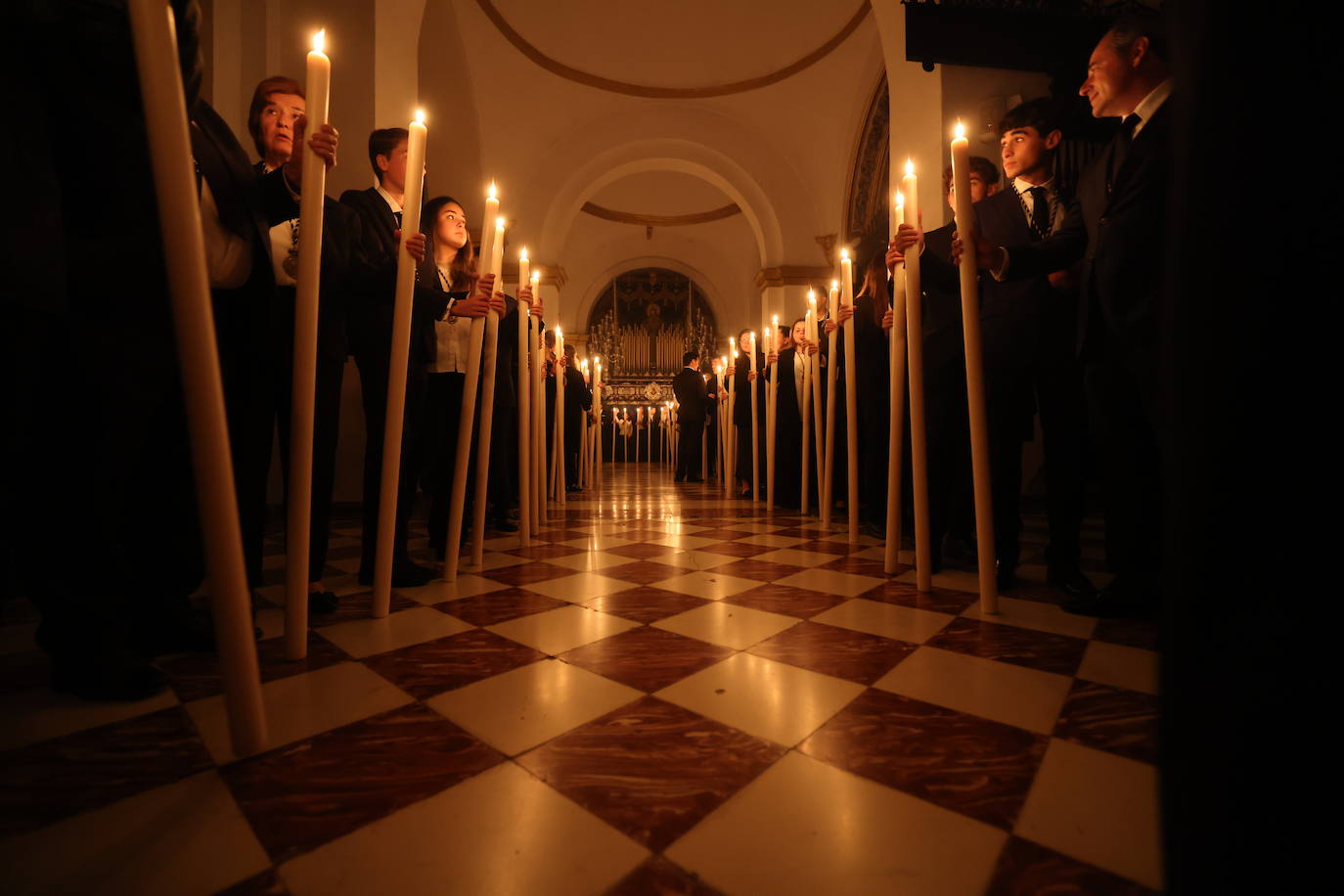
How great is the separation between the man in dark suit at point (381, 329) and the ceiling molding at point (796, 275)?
6.21 metres

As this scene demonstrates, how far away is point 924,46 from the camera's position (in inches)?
127

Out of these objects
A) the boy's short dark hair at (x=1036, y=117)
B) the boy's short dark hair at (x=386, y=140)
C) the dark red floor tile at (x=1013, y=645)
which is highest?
the boy's short dark hair at (x=1036, y=117)

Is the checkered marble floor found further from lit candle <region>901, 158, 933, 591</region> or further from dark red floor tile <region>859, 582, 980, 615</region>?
lit candle <region>901, 158, 933, 591</region>

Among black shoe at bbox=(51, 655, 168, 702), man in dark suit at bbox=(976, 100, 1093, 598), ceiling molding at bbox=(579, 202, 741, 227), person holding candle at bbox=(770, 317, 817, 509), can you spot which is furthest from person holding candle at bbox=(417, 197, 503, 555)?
ceiling molding at bbox=(579, 202, 741, 227)

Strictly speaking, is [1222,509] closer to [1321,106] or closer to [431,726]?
[1321,106]

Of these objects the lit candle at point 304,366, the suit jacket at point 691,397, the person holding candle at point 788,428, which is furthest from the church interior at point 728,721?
the suit jacket at point 691,397

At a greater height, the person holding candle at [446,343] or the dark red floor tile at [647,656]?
the person holding candle at [446,343]

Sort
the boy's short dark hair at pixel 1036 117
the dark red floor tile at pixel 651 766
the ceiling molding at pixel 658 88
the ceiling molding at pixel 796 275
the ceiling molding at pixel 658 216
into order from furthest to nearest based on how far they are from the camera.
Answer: the ceiling molding at pixel 658 216 → the ceiling molding at pixel 796 275 → the ceiling molding at pixel 658 88 → the boy's short dark hair at pixel 1036 117 → the dark red floor tile at pixel 651 766

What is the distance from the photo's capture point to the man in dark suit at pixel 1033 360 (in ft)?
5.61

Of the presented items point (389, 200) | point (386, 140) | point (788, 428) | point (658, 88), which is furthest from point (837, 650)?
point (658, 88)

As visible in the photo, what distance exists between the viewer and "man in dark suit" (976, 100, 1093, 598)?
5.61ft

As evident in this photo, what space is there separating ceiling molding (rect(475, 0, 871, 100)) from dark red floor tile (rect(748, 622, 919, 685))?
6.44 m

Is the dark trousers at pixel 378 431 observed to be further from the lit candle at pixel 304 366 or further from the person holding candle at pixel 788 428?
the person holding candle at pixel 788 428

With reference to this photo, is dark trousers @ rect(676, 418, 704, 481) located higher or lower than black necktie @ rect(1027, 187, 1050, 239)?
lower
